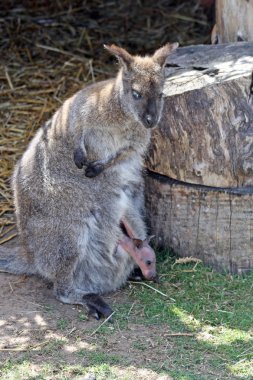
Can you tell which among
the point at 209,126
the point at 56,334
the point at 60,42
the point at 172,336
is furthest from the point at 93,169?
the point at 60,42

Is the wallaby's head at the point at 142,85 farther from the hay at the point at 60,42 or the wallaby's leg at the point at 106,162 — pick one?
the hay at the point at 60,42

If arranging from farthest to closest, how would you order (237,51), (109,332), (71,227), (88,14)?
(88,14) < (237,51) < (71,227) < (109,332)

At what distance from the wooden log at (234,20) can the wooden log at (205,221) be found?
1.30 meters

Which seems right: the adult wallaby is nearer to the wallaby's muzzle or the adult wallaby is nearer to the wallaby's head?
the wallaby's head

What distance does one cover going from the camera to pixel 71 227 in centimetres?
532

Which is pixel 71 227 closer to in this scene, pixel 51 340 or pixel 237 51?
pixel 51 340

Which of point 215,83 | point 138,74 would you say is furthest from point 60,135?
point 215,83

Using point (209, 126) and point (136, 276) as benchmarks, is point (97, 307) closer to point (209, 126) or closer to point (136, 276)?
point (136, 276)

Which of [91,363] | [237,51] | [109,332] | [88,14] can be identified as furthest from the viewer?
[88,14]

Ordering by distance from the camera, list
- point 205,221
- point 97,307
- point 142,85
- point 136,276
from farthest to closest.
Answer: point 136,276 < point 205,221 < point 97,307 < point 142,85

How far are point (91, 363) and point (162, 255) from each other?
1.35m

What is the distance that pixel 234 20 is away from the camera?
20.3 feet

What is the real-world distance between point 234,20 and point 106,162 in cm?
162

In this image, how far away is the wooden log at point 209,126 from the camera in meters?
5.20
